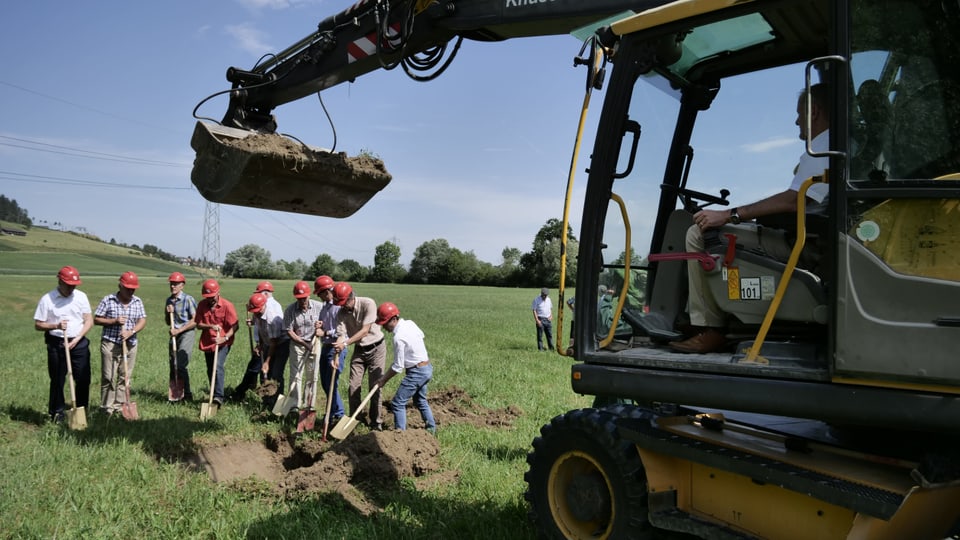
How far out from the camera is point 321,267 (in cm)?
8062

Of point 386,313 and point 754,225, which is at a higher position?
point 754,225

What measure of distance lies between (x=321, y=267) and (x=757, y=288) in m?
80.0

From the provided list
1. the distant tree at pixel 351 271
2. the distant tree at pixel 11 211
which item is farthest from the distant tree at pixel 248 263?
the distant tree at pixel 11 211

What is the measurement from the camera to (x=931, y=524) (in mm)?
2924

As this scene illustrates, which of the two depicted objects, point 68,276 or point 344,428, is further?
point 68,276

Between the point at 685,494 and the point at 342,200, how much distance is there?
3973mm

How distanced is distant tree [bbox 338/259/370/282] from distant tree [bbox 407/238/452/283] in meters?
4.92

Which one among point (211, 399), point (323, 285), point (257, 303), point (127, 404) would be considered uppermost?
point (323, 285)

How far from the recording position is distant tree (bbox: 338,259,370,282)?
74156mm

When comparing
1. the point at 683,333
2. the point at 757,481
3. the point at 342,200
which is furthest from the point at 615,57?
the point at 342,200

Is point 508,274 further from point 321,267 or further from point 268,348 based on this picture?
point 268,348

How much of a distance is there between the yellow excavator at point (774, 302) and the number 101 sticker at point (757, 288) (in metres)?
0.01

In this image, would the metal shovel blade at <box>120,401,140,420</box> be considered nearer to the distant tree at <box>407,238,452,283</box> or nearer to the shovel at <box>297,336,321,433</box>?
the shovel at <box>297,336,321,433</box>

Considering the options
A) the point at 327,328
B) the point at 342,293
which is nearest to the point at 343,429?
the point at 342,293
